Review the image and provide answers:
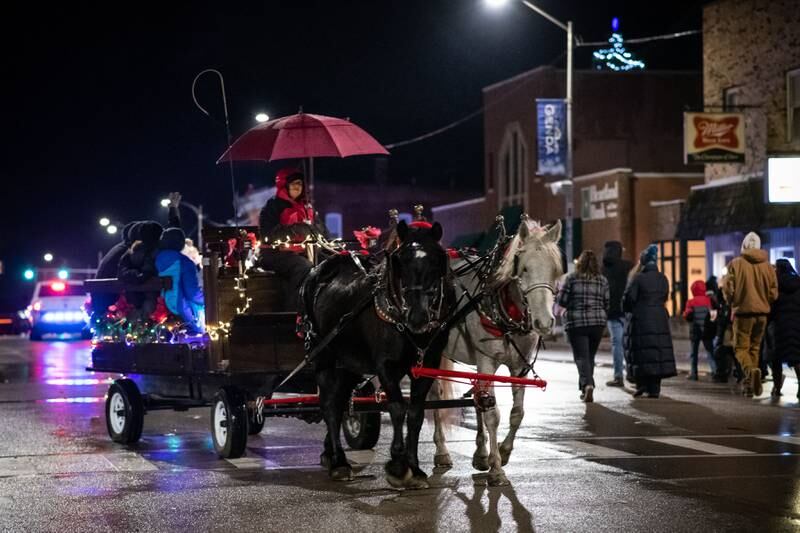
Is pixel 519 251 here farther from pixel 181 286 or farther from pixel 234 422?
pixel 181 286

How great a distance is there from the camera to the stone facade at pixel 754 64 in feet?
109

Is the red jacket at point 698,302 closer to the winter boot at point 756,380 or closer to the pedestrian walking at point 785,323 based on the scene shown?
the pedestrian walking at point 785,323

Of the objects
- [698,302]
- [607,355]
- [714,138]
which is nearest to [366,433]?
[698,302]

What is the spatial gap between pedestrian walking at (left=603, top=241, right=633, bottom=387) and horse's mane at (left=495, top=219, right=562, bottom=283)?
32.2ft

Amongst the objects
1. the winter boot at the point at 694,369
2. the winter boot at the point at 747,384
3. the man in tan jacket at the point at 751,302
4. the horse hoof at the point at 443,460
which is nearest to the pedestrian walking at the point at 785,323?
the man in tan jacket at the point at 751,302

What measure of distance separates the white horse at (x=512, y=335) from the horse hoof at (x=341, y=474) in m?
1.11

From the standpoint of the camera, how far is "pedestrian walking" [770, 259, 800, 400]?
1833cm

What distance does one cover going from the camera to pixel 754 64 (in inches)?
1362

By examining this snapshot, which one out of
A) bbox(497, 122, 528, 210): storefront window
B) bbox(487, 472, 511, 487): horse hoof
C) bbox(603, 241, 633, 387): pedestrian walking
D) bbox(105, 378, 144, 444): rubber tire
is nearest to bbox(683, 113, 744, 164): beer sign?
bbox(603, 241, 633, 387): pedestrian walking

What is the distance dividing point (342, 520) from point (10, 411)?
32.8 feet

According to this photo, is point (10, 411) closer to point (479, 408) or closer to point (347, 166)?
point (479, 408)

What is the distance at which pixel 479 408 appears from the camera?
10.8 metres

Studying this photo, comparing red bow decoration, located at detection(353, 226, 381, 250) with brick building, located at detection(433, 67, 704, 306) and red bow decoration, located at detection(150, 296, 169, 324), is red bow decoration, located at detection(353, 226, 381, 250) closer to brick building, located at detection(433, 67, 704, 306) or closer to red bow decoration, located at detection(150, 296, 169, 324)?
red bow decoration, located at detection(150, 296, 169, 324)

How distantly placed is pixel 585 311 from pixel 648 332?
3.05 ft
